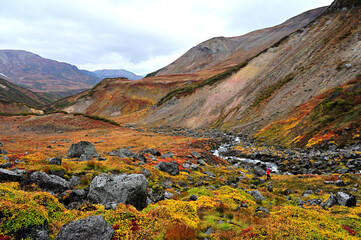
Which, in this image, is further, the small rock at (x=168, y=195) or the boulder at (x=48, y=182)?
the small rock at (x=168, y=195)

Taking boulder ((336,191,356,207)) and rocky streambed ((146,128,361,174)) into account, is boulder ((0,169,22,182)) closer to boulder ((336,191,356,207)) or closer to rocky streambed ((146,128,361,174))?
boulder ((336,191,356,207))

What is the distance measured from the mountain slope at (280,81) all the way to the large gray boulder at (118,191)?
40.5 meters

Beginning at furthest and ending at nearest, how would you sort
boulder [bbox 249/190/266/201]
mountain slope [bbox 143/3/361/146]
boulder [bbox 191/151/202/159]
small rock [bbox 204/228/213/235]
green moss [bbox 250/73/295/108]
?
green moss [bbox 250/73/295/108]
mountain slope [bbox 143/3/361/146]
boulder [bbox 191/151/202/159]
boulder [bbox 249/190/266/201]
small rock [bbox 204/228/213/235]

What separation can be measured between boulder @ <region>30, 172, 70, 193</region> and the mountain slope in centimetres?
4298

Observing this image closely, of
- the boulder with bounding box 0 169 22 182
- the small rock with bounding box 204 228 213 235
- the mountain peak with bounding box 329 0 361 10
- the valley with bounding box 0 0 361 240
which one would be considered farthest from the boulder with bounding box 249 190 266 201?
the mountain peak with bounding box 329 0 361 10

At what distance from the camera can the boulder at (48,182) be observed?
9.83m

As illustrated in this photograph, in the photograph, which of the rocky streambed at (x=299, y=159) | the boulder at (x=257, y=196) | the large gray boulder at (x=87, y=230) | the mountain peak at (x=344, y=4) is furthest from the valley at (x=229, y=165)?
→ the mountain peak at (x=344, y=4)

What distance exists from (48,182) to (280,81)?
67.1 meters

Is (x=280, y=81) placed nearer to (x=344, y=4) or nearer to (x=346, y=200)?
(x=344, y=4)

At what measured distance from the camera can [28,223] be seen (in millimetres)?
5477

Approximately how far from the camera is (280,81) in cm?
6072

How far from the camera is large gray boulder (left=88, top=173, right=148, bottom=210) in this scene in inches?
375

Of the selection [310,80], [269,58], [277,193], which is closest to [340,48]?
[310,80]

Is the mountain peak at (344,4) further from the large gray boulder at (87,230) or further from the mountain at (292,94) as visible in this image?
the large gray boulder at (87,230)
